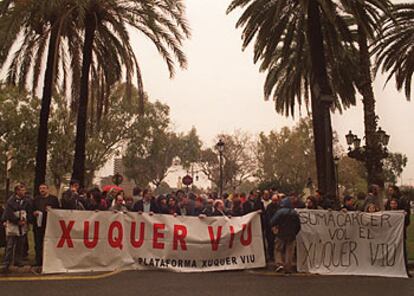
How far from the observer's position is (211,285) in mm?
9211

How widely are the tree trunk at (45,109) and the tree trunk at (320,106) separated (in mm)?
8559

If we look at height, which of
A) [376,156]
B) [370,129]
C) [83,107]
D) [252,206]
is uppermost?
[370,129]

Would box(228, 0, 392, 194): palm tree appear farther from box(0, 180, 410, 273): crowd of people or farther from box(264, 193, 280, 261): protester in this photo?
box(264, 193, 280, 261): protester

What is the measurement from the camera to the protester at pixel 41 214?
1081 cm

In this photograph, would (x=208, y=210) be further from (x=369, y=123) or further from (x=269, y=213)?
(x=369, y=123)

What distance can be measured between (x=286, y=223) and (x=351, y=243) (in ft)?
5.58

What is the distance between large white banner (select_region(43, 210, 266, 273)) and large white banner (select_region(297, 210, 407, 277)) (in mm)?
1071

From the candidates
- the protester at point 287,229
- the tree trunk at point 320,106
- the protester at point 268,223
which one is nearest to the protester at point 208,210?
the protester at point 268,223

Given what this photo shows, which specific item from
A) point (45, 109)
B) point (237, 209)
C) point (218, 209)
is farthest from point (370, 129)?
point (45, 109)

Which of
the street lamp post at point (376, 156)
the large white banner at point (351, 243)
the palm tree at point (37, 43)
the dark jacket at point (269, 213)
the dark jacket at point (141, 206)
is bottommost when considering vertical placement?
the large white banner at point (351, 243)

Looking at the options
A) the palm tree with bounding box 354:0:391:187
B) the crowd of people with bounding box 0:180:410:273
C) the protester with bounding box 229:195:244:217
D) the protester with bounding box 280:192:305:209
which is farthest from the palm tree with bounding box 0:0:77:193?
the palm tree with bounding box 354:0:391:187

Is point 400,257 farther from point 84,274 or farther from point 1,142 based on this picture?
point 1,142

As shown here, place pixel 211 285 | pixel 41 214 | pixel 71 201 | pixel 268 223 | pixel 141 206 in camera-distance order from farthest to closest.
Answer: pixel 141 206 → pixel 268 223 → pixel 71 201 → pixel 41 214 → pixel 211 285

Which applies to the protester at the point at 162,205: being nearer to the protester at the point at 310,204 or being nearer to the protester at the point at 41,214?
the protester at the point at 41,214
